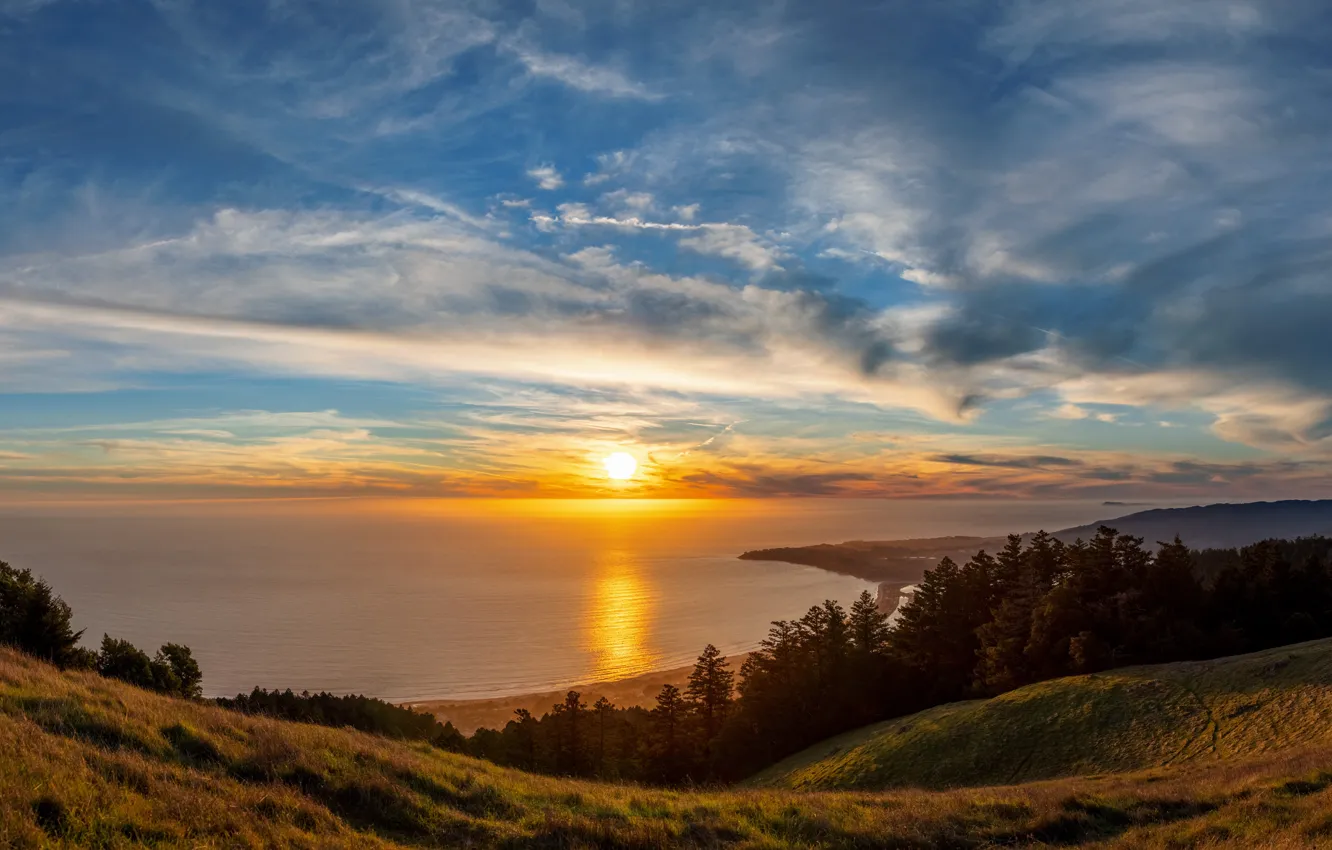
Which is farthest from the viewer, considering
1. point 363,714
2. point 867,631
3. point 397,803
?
point 867,631

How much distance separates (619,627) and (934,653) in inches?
2364

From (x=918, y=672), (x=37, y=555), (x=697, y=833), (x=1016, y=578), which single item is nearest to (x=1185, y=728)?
(x=697, y=833)

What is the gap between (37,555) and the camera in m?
184

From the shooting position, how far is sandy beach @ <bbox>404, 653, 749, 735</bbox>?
5931 centimetres

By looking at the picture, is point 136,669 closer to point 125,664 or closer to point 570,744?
point 125,664

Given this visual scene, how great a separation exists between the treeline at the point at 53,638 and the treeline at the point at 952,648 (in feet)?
61.7

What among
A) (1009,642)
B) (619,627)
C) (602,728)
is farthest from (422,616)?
(1009,642)

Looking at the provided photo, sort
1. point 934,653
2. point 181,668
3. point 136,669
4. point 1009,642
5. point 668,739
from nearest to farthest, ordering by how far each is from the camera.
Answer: point 136,669, point 181,668, point 1009,642, point 668,739, point 934,653

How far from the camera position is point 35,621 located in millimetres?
25328

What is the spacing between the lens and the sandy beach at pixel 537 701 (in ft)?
195

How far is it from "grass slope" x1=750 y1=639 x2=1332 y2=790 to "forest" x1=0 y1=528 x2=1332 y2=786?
9.15m

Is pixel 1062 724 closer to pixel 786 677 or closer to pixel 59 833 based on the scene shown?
pixel 786 677

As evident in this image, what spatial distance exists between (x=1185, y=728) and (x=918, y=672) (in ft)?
87.5

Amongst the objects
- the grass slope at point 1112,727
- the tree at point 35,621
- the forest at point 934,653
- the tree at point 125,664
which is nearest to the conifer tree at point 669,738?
the forest at point 934,653
